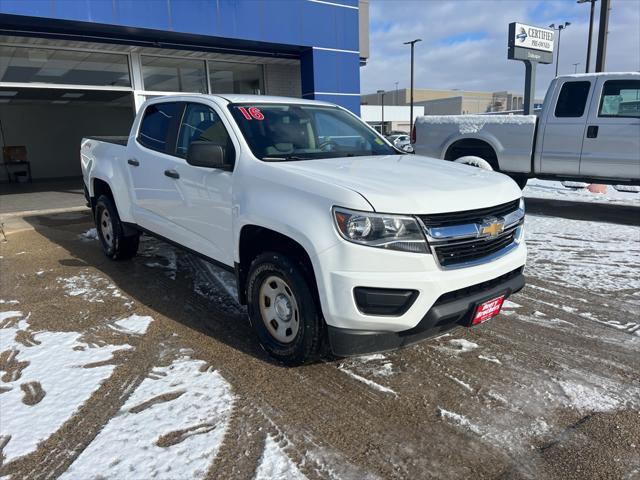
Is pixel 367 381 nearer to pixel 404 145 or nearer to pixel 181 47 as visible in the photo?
pixel 181 47

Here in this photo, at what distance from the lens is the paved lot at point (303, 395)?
2.48 m

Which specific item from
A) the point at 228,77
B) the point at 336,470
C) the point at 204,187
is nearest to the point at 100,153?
the point at 204,187

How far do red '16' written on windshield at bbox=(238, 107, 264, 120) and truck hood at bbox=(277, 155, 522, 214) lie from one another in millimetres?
672

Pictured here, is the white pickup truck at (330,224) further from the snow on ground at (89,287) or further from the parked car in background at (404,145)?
the snow on ground at (89,287)

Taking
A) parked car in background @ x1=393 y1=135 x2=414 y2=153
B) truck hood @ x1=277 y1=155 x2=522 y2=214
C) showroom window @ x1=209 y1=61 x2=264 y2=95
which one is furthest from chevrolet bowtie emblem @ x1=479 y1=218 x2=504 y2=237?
showroom window @ x1=209 y1=61 x2=264 y2=95

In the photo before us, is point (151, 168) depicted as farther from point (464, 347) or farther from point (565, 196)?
point (565, 196)

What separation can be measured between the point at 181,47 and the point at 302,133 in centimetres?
911

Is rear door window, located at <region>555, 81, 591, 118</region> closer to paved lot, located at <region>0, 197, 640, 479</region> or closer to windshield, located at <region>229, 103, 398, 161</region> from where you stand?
paved lot, located at <region>0, 197, 640, 479</region>

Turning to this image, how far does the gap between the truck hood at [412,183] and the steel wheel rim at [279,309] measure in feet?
2.53

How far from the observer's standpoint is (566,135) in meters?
8.24

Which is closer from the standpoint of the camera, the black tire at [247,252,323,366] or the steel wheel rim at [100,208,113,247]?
the black tire at [247,252,323,366]

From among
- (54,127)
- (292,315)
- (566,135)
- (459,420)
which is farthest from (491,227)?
(54,127)

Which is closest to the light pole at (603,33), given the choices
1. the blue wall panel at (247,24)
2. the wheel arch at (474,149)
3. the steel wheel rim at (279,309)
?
the blue wall panel at (247,24)

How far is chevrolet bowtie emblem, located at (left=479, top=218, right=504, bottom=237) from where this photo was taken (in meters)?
3.09
